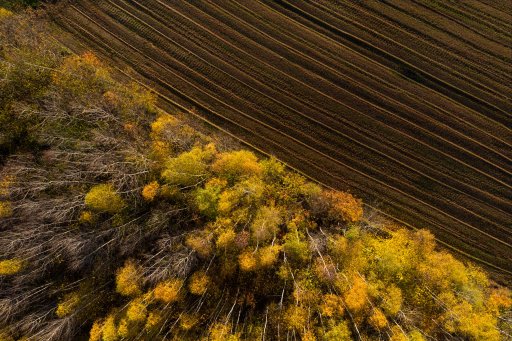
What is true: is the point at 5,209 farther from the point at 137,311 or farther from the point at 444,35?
the point at 444,35

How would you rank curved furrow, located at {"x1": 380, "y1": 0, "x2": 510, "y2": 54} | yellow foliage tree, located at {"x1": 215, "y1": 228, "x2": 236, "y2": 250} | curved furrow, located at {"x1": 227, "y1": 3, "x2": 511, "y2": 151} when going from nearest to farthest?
yellow foliage tree, located at {"x1": 215, "y1": 228, "x2": 236, "y2": 250} < curved furrow, located at {"x1": 380, "y1": 0, "x2": 510, "y2": 54} < curved furrow, located at {"x1": 227, "y1": 3, "x2": 511, "y2": 151}

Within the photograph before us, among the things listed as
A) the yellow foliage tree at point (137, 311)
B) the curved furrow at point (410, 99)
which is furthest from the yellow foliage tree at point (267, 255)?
the curved furrow at point (410, 99)

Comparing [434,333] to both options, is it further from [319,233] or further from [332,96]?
[332,96]

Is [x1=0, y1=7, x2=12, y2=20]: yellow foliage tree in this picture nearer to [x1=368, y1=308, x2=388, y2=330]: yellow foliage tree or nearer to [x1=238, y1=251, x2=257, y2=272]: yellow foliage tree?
[x1=238, y1=251, x2=257, y2=272]: yellow foliage tree

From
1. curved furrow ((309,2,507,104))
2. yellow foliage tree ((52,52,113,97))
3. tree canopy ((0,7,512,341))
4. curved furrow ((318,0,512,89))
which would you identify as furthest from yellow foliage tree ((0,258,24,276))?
curved furrow ((318,0,512,89))

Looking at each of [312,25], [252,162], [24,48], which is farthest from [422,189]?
[24,48]
